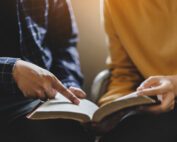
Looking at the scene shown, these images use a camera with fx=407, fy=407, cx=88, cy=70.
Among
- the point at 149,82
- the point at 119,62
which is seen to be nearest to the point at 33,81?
the point at 149,82

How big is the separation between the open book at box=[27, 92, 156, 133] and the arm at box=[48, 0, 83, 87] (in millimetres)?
334

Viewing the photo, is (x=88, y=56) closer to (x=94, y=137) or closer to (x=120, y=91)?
(x=120, y=91)

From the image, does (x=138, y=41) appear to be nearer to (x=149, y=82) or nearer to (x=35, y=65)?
(x=149, y=82)

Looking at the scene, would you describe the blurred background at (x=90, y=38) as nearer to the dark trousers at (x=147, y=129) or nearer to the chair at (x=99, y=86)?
the chair at (x=99, y=86)

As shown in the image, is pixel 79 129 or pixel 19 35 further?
pixel 19 35

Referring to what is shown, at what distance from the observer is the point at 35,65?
1073 millimetres

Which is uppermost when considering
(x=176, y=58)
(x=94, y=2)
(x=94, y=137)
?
(x=94, y=2)

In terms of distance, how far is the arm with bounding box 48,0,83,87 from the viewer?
1331 millimetres

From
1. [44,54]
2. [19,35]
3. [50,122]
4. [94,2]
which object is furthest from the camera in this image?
[94,2]

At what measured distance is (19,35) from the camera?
3.83ft

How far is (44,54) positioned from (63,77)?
0.33 ft

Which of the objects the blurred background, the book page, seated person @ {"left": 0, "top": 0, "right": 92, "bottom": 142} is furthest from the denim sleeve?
the blurred background

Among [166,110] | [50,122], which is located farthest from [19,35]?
[166,110]

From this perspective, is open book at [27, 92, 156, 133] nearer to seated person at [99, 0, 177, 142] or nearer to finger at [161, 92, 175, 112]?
finger at [161, 92, 175, 112]
